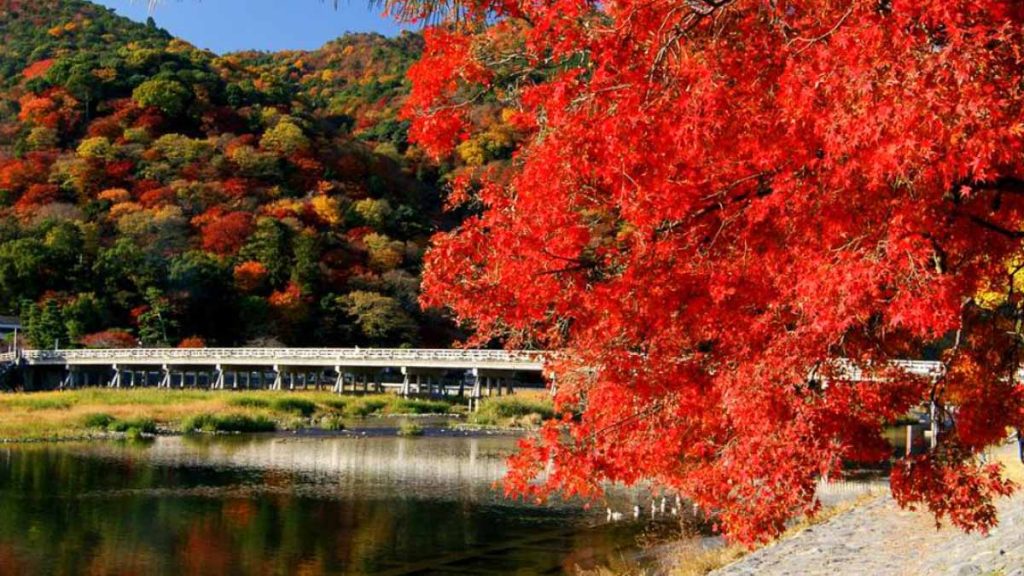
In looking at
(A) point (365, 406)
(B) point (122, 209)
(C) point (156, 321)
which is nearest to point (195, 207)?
(B) point (122, 209)

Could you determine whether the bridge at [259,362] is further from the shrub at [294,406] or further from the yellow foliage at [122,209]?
the yellow foliage at [122,209]

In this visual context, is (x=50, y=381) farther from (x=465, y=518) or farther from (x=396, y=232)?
(x=465, y=518)

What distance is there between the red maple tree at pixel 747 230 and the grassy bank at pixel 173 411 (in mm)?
29241

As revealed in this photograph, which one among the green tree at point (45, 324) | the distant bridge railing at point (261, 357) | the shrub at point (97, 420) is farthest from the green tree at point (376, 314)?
the shrub at point (97, 420)

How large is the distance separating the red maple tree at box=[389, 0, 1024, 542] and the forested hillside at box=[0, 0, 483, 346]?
57514mm

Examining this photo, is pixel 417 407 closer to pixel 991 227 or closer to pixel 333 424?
pixel 333 424

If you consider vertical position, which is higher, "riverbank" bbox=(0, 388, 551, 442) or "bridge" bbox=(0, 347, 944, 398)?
"bridge" bbox=(0, 347, 944, 398)

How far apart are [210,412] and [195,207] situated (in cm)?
3346

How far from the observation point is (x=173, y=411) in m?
41.1

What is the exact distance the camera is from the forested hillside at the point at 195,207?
62312mm

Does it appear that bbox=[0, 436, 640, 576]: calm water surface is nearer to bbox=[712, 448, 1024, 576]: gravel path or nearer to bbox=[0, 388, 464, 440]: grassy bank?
bbox=[712, 448, 1024, 576]: gravel path

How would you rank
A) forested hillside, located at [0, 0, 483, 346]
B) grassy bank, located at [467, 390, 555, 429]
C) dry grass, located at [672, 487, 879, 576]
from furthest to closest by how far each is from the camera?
forested hillside, located at [0, 0, 483, 346]
grassy bank, located at [467, 390, 555, 429]
dry grass, located at [672, 487, 879, 576]

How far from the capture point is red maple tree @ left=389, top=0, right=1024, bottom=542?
16.9ft

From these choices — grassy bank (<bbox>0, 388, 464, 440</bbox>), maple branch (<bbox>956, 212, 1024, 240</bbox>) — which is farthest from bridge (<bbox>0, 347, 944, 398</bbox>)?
maple branch (<bbox>956, 212, 1024, 240</bbox>)
